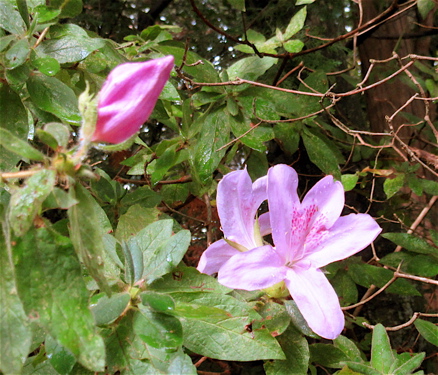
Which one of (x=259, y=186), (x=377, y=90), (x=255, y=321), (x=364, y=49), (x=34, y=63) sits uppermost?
(x=34, y=63)

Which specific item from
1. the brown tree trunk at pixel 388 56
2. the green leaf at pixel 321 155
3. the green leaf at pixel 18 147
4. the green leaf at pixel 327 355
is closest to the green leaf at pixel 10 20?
the green leaf at pixel 18 147

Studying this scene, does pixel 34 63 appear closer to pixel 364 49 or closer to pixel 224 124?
pixel 224 124

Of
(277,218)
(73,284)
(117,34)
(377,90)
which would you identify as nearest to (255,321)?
(277,218)

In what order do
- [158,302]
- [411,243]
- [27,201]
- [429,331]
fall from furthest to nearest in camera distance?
1. [411,243]
2. [429,331]
3. [158,302]
4. [27,201]

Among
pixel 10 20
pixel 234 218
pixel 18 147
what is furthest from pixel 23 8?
pixel 234 218

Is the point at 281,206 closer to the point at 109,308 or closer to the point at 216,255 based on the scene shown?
the point at 216,255

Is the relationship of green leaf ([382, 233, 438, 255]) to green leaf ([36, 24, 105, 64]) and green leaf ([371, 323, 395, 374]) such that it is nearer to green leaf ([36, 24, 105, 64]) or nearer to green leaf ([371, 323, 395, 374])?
green leaf ([371, 323, 395, 374])
